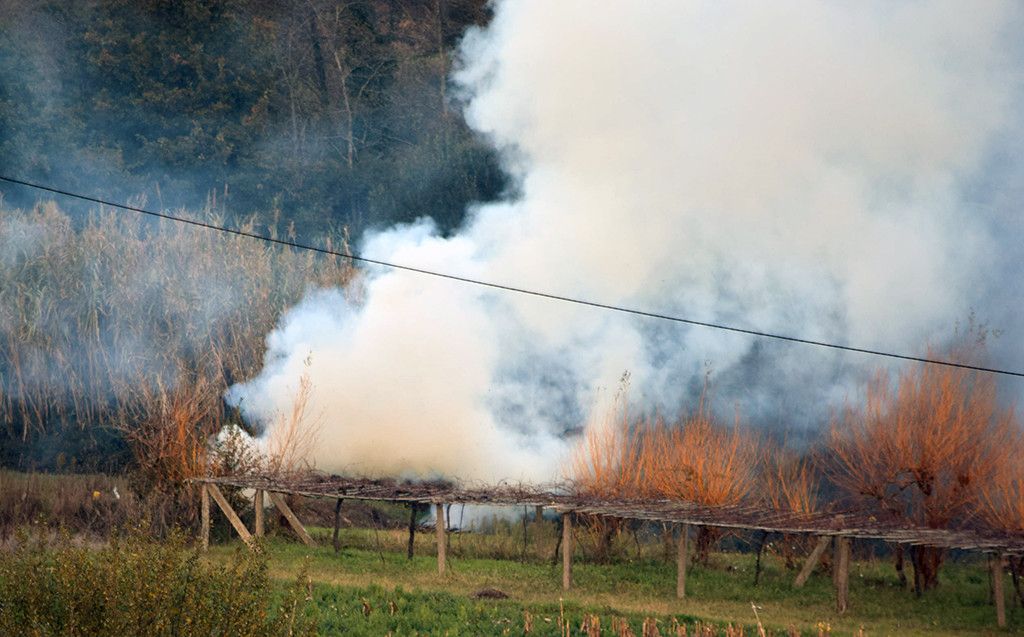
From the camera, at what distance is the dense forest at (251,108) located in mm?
35844

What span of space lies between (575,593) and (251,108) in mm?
24819

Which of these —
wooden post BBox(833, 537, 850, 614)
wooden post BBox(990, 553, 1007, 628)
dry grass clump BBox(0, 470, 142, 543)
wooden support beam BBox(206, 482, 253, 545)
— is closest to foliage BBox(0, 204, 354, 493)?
dry grass clump BBox(0, 470, 142, 543)

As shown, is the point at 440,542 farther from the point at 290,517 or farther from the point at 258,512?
the point at 258,512

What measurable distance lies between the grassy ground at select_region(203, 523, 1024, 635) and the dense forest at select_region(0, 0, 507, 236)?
16.5m

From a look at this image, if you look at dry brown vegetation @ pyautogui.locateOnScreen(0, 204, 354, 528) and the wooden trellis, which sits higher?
dry brown vegetation @ pyautogui.locateOnScreen(0, 204, 354, 528)

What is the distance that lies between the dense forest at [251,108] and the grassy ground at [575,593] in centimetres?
1653

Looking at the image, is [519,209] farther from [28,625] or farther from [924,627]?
[28,625]

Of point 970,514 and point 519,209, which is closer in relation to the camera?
point 970,514

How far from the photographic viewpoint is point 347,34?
41.5 m

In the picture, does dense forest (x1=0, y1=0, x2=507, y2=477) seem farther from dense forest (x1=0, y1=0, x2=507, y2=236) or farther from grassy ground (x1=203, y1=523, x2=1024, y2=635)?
grassy ground (x1=203, y1=523, x2=1024, y2=635)

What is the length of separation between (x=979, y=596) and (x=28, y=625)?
15649 mm

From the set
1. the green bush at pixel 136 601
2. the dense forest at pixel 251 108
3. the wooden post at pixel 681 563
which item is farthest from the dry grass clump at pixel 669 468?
the dense forest at pixel 251 108

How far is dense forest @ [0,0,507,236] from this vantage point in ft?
118

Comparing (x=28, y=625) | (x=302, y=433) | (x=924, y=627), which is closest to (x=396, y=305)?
(x=302, y=433)
